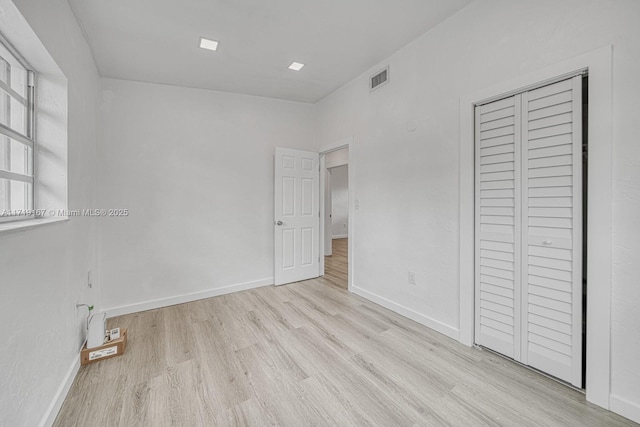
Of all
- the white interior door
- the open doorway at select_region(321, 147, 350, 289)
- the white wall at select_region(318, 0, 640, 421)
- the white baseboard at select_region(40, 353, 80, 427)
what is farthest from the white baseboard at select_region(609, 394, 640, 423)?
the white interior door

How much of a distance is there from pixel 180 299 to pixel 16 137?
7.71ft

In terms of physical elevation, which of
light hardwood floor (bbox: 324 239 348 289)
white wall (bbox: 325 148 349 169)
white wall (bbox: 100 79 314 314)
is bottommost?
light hardwood floor (bbox: 324 239 348 289)

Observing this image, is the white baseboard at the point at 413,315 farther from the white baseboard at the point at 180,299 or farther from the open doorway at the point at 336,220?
the white baseboard at the point at 180,299

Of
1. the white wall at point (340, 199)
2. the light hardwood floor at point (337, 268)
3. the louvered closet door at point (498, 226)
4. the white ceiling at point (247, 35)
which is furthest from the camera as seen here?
the white wall at point (340, 199)

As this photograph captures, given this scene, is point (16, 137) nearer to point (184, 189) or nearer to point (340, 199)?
point (184, 189)

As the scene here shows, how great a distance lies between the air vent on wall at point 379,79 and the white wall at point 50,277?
264 cm

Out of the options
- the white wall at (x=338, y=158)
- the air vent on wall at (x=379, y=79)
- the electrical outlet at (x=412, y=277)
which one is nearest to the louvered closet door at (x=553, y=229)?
the electrical outlet at (x=412, y=277)

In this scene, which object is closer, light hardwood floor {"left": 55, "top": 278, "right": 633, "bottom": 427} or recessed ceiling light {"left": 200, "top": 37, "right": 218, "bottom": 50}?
light hardwood floor {"left": 55, "top": 278, "right": 633, "bottom": 427}

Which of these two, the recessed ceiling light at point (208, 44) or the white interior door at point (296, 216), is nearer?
the recessed ceiling light at point (208, 44)

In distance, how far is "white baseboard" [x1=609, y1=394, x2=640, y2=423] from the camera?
1.40 metres

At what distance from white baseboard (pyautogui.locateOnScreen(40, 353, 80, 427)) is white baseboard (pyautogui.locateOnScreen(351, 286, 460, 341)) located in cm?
268

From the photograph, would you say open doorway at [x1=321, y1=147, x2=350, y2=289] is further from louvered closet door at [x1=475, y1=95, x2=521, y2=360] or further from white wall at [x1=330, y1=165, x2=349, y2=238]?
louvered closet door at [x1=475, y1=95, x2=521, y2=360]

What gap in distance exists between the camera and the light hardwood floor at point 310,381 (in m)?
1.49

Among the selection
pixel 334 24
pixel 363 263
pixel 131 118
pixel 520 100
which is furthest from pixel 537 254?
pixel 131 118
